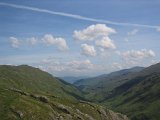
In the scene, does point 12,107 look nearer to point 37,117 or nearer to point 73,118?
point 37,117

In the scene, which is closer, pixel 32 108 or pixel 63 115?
pixel 32 108

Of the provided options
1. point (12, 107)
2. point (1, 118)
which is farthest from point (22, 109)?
point (1, 118)

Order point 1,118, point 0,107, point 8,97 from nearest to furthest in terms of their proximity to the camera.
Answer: point 1,118 < point 0,107 < point 8,97

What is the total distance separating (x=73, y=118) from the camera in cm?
19962

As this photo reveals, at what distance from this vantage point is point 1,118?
163375 millimetres

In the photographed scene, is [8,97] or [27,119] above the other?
[8,97]

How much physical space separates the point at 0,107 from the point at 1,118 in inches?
501

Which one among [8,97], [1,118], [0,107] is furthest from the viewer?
[8,97]

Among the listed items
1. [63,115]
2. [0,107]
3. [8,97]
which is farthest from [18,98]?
[63,115]

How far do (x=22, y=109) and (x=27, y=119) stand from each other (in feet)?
29.2

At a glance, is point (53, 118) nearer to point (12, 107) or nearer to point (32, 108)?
point (32, 108)

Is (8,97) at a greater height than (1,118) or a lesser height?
greater

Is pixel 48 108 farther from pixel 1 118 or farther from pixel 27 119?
pixel 1 118

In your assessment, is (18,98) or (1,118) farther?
(18,98)
